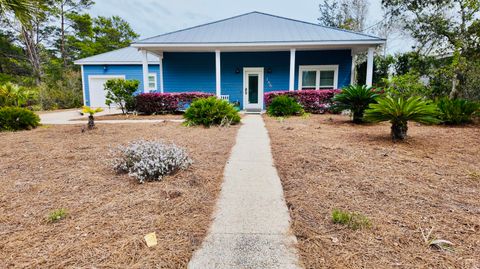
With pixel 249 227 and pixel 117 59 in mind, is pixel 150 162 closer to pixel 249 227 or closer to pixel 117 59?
Result: pixel 249 227

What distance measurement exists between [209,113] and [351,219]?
5.66 metres

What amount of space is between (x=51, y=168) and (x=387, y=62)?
15.9 meters

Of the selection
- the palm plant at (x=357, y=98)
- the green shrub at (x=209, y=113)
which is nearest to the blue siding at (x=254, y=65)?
the green shrub at (x=209, y=113)

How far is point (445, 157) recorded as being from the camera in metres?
4.06

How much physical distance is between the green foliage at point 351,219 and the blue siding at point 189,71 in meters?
11.8

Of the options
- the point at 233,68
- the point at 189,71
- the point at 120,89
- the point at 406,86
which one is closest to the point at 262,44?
the point at 233,68

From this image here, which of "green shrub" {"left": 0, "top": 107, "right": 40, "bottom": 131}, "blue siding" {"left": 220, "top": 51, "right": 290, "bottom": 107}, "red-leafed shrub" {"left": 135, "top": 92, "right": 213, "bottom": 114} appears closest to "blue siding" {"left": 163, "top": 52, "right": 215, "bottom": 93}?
"blue siding" {"left": 220, "top": 51, "right": 290, "bottom": 107}

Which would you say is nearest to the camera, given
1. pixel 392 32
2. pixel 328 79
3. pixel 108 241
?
pixel 108 241

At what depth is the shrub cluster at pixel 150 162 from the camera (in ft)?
10.1

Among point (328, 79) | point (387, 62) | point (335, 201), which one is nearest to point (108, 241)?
point (335, 201)

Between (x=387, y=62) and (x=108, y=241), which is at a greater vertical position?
(x=387, y=62)

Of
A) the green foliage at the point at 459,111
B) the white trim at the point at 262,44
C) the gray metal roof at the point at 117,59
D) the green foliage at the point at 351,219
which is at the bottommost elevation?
the green foliage at the point at 351,219

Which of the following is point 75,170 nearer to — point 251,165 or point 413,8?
point 251,165

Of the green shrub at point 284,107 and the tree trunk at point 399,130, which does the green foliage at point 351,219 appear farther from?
the green shrub at point 284,107
